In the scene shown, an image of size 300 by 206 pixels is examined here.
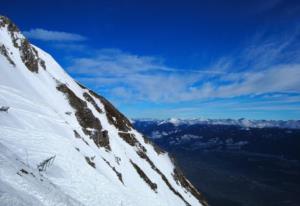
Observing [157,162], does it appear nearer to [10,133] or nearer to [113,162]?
[113,162]

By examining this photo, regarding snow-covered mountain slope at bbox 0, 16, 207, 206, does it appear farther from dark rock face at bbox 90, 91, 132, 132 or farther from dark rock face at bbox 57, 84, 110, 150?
dark rock face at bbox 90, 91, 132, 132

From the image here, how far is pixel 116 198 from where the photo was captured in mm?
23516

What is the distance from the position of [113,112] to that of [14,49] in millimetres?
31437

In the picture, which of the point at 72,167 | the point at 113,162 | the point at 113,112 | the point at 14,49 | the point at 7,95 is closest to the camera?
the point at 72,167

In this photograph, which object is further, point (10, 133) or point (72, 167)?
point (72, 167)

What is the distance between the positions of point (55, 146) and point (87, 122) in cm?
2546

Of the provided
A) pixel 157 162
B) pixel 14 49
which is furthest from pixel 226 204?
pixel 14 49

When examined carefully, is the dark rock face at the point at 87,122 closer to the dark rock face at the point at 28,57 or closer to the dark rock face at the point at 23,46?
the dark rock face at the point at 28,57

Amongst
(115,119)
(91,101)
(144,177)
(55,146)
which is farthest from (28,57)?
(115,119)

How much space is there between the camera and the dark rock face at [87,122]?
48312 millimetres

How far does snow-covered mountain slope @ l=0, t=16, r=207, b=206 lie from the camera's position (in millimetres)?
15289

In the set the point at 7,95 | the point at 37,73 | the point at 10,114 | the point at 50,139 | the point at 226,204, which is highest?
the point at 37,73

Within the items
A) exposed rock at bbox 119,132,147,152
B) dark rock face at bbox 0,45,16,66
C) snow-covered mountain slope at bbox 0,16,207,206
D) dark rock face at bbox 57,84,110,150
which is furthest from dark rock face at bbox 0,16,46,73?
exposed rock at bbox 119,132,147,152

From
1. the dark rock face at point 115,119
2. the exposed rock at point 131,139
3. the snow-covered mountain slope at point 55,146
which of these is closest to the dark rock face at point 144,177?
the snow-covered mountain slope at point 55,146
